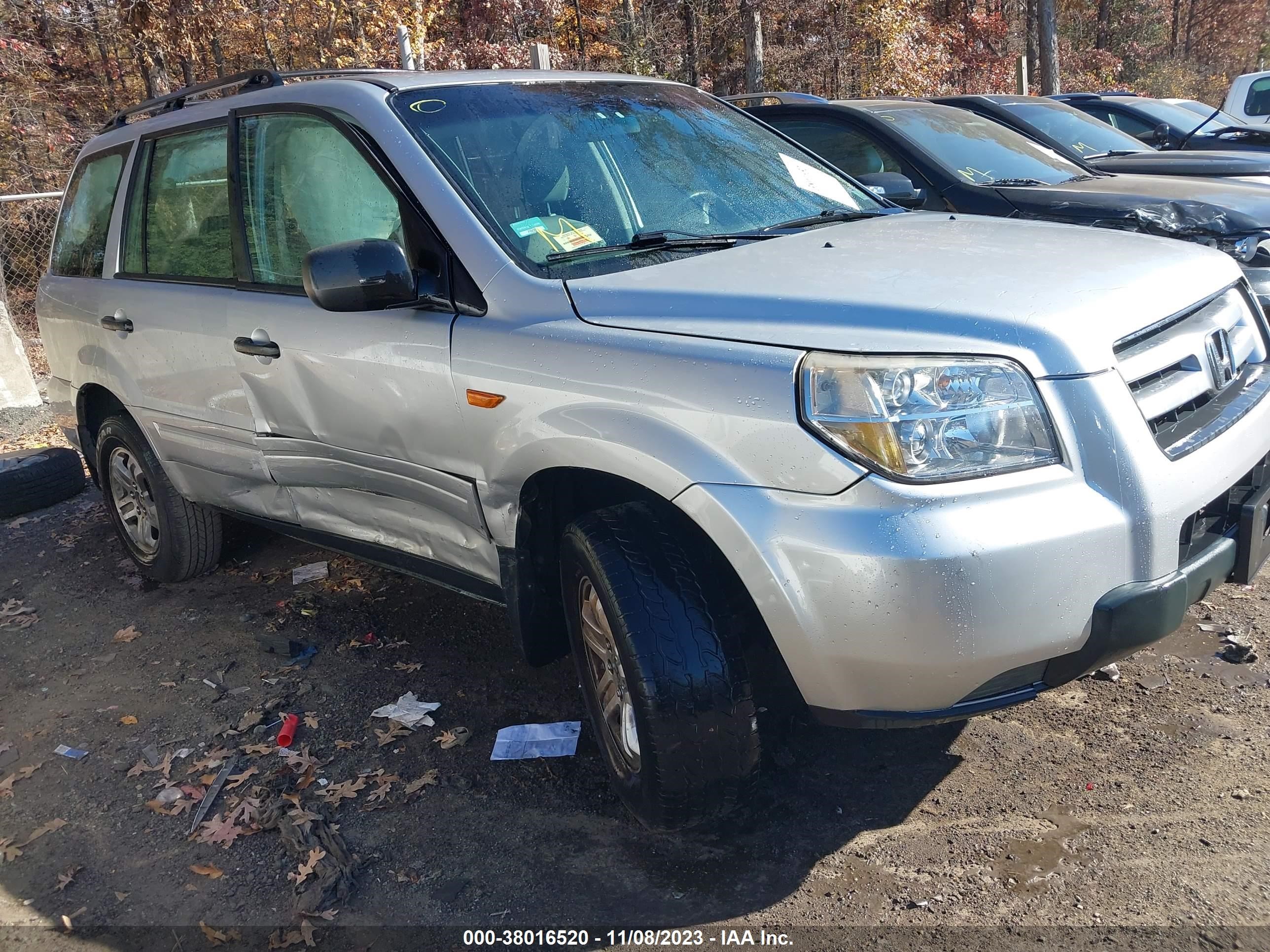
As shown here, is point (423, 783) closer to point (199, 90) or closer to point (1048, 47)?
point (199, 90)

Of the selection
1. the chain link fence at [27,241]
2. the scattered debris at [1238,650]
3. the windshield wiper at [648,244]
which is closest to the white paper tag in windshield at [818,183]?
the windshield wiper at [648,244]

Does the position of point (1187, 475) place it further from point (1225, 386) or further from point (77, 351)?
point (77, 351)

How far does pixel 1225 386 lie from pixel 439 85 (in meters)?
2.46

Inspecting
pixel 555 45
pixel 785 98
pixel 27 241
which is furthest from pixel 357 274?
pixel 555 45

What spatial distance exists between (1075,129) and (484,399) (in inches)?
286

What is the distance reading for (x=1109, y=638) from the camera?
226cm

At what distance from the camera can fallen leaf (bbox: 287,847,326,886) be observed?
283cm

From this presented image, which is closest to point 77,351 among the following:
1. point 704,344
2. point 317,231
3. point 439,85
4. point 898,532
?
point 317,231

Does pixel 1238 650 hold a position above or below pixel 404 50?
below

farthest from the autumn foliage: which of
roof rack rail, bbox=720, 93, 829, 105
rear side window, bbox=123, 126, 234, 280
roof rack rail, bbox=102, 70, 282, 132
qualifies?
rear side window, bbox=123, 126, 234, 280

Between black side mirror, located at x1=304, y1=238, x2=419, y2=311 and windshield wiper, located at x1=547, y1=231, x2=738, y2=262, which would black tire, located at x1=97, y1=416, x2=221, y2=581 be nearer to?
black side mirror, located at x1=304, y1=238, x2=419, y2=311

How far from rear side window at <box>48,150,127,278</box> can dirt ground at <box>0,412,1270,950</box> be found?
1861 millimetres

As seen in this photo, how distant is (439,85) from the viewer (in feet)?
11.4

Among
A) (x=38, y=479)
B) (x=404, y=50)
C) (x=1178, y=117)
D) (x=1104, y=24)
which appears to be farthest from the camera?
(x=1104, y=24)
